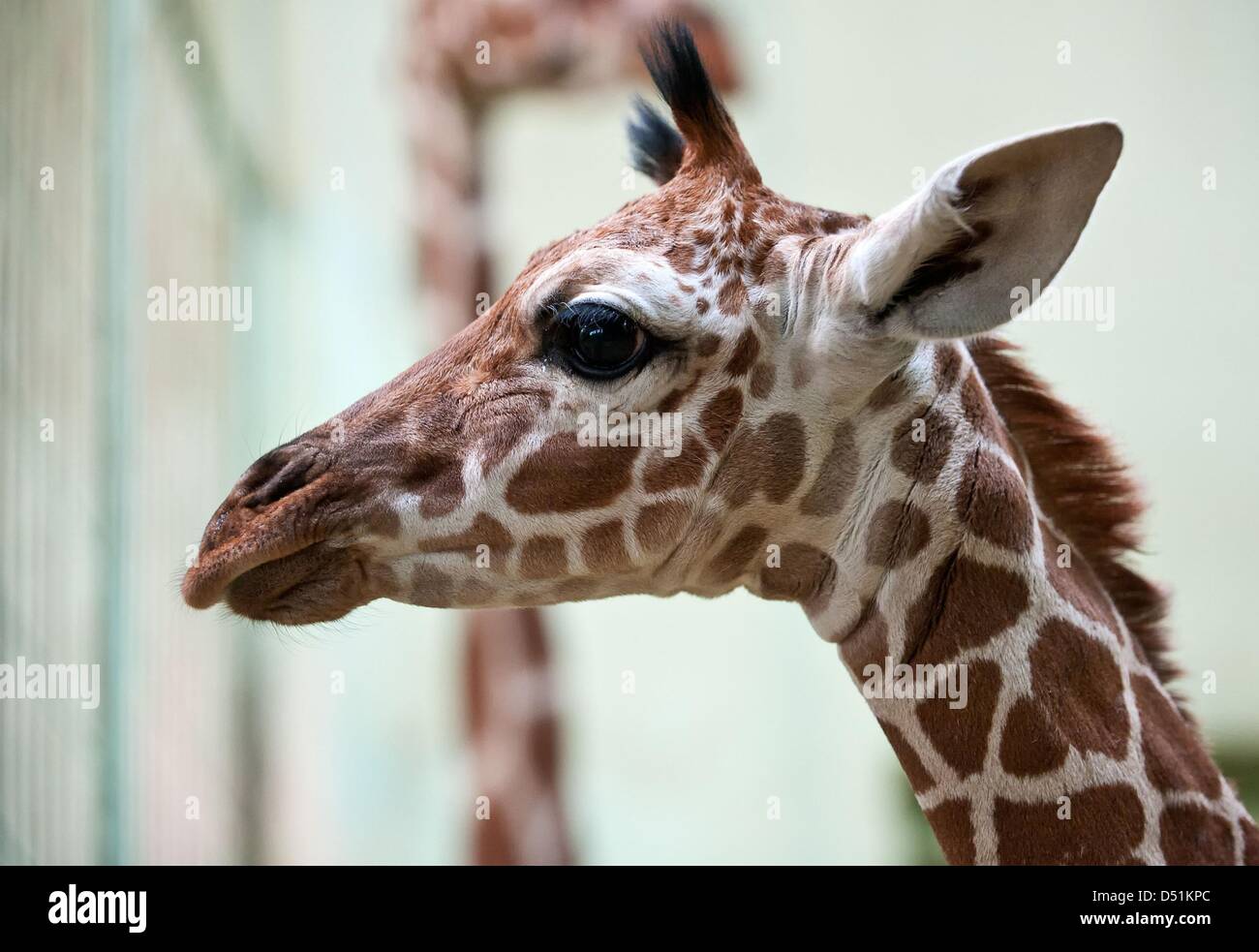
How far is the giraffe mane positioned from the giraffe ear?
422 mm

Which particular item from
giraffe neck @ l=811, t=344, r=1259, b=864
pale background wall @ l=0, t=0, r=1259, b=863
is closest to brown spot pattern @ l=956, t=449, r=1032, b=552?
giraffe neck @ l=811, t=344, r=1259, b=864

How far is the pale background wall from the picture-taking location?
5.27 metres

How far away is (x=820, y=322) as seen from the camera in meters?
1.97

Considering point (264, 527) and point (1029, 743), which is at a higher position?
point (264, 527)

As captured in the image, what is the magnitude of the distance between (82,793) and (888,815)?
5295 mm

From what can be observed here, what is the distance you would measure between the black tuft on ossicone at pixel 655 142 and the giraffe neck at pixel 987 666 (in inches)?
33.8

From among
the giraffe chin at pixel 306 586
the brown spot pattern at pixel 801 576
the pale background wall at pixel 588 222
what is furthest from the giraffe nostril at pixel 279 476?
the pale background wall at pixel 588 222

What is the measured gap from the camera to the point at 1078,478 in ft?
7.40

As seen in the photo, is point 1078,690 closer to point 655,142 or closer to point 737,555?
point 737,555

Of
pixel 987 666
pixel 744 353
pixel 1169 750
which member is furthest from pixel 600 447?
pixel 1169 750

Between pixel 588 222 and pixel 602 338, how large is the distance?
473 cm

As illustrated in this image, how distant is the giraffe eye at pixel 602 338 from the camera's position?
77.2 inches

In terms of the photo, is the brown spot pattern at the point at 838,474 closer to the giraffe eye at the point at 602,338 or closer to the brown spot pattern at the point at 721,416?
the brown spot pattern at the point at 721,416
